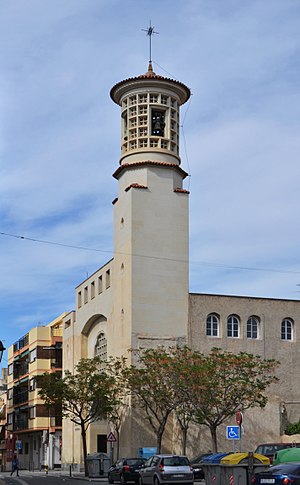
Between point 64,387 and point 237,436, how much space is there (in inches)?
789

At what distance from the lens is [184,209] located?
5766 cm

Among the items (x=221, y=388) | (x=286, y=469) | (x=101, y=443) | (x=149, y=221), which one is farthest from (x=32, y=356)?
(x=286, y=469)

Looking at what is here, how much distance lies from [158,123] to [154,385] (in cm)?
2049

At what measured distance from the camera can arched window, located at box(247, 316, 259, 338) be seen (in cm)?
5659

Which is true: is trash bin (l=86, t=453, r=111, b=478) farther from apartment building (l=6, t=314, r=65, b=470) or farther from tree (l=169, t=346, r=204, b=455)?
apartment building (l=6, t=314, r=65, b=470)

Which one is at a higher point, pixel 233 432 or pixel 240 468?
pixel 233 432

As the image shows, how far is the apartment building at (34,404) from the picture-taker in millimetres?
79250

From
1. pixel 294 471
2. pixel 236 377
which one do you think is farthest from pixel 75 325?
pixel 294 471

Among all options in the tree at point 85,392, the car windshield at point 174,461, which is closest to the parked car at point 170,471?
the car windshield at point 174,461

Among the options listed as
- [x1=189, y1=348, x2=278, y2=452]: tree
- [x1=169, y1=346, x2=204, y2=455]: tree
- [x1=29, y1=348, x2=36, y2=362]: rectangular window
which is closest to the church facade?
[x1=169, y1=346, x2=204, y2=455]: tree

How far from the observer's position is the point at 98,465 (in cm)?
5112

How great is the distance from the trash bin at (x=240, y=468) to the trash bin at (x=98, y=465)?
87.3 feet

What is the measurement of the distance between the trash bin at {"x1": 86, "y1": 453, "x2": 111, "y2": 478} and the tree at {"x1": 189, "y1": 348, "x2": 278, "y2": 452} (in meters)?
7.90

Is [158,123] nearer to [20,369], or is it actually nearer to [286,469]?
[286,469]
